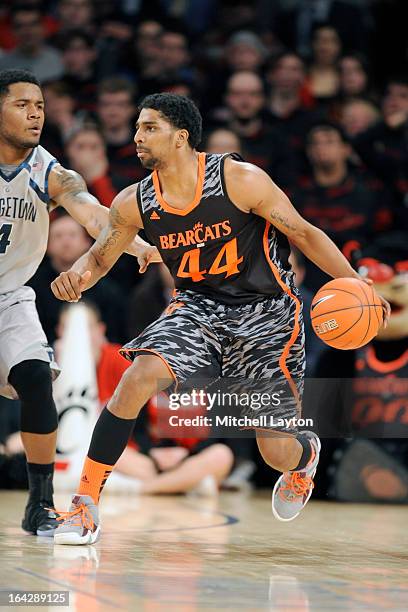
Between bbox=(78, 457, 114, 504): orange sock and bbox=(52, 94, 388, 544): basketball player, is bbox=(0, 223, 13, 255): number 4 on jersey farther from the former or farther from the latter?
bbox=(78, 457, 114, 504): orange sock

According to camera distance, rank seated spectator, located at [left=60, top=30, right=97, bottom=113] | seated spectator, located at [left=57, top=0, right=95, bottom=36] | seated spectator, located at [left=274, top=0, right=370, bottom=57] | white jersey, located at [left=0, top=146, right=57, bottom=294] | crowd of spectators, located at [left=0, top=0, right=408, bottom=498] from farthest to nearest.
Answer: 1. seated spectator, located at [left=274, top=0, right=370, bottom=57]
2. seated spectator, located at [left=57, top=0, right=95, bottom=36]
3. seated spectator, located at [left=60, top=30, right=97, bottom=113]
4. crowd of spectators, located at [left=0, top=0, right=408, bottom=498]
5. white jersey, located at [left=0, top=146, right=57, bottom=294]

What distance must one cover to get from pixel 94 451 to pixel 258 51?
20.9ft

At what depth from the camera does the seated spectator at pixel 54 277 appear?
764cm

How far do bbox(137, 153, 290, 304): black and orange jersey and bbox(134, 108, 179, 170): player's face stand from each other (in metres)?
0.12

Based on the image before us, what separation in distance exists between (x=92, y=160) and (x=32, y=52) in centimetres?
230

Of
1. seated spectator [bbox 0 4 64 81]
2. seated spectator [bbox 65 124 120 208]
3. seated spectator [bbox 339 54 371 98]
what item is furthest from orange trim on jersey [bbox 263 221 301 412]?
seated spectator [bbox 0 4 64 81]

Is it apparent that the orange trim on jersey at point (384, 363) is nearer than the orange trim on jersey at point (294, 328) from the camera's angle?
No

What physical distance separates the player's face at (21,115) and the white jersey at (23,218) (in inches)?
6.1

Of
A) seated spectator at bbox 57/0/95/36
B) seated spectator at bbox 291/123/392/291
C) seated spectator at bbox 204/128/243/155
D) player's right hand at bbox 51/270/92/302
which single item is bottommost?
player's right hand at bbox 51/270/92/302

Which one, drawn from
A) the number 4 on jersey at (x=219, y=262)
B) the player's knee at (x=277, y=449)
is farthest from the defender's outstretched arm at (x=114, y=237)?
the player's knee at (x=277, y=449)

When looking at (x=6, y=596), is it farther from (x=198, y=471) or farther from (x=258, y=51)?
(x=258, y=51)

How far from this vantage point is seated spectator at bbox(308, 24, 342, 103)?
1013cm

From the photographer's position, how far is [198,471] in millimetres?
7336

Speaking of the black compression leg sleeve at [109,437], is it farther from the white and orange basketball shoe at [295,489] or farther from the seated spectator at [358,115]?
the seated spectator at [358,115]
